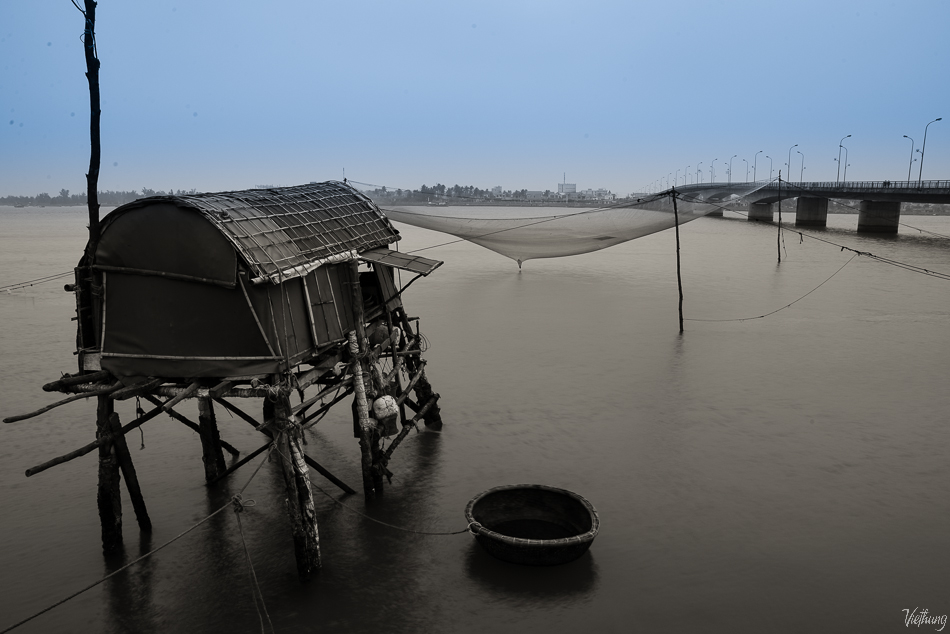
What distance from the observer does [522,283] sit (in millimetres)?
27844

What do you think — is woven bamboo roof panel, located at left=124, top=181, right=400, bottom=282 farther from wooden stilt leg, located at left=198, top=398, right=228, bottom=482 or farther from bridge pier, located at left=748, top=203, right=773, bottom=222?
bridge pier, located at left=748, top=203, right=773, bottom=222

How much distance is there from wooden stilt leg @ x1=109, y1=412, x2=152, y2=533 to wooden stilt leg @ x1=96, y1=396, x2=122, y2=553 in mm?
46

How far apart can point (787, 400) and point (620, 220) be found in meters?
7.00

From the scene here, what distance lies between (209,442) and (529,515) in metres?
4.40

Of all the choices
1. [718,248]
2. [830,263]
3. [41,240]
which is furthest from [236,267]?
[41,240]

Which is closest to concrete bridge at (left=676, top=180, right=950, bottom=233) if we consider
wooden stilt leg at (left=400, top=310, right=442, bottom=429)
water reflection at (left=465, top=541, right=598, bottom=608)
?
wooden stilt leg at (left=400, top=310, right=442, bottom=429)

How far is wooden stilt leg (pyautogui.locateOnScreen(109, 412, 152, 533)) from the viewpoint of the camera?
683 centimetres

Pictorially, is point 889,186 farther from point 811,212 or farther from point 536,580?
point 536,580

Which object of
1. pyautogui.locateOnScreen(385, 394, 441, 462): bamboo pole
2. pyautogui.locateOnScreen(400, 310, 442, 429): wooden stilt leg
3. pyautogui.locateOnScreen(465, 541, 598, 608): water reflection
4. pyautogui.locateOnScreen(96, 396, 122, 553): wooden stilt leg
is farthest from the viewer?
pyautogui.locateOnScreen(400, 310, 442, 429): wooden stilt leg

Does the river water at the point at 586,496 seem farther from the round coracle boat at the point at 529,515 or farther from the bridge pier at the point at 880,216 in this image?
the bridge pier at the point at 880,216

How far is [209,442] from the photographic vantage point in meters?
8.77

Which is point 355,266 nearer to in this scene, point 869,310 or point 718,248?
point 869,310

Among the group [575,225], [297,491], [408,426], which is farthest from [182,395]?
[575,225]

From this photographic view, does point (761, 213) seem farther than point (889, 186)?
Yes
